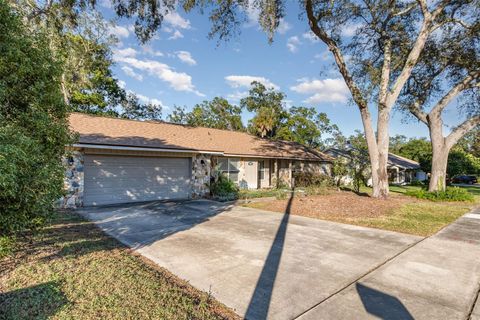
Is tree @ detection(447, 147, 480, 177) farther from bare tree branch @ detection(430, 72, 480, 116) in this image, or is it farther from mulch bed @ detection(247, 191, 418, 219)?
mulch bed @ detection(247, 191, 418, 219)

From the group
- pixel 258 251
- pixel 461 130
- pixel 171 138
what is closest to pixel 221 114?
pixel 171 138

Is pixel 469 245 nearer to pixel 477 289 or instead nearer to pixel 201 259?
pixel 477 289

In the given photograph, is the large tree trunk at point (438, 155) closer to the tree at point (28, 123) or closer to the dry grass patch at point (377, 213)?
the dry grass patch at point (377, 213)

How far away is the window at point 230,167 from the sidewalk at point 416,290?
11.8 metres

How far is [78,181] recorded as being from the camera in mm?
10414

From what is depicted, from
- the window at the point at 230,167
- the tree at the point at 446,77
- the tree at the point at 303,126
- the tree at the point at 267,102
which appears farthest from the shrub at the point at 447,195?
the tree at the point at 267,102

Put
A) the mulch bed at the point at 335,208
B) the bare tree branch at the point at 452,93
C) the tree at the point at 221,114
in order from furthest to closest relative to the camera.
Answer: the tree at the point at 221,114 < the bare tree branch at the point at 452,93 < the mulch bed at the point at 335,208

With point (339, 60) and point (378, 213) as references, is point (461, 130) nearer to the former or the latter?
point (339, 60)

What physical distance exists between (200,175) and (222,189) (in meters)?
1.39

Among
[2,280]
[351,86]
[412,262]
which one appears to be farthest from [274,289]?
[351,86]

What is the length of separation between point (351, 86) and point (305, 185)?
826 centimetres

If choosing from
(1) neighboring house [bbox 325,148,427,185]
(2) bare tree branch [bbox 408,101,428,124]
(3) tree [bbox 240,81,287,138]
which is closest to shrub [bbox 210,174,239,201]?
(2) bare tree branch [bbox 408,101,428,124]

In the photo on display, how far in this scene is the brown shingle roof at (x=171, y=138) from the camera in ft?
39.7

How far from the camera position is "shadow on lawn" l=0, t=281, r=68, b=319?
3117mm
